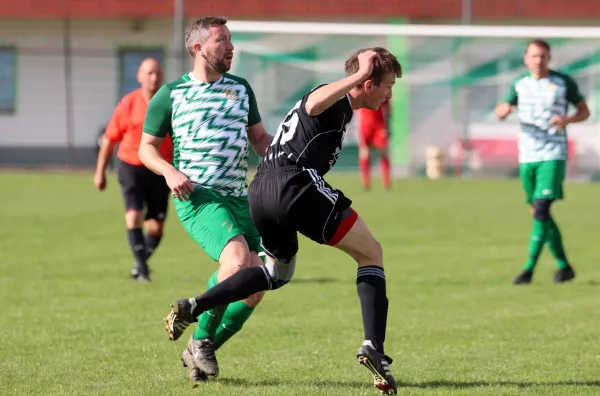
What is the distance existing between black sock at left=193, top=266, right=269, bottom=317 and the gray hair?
1.32 metres

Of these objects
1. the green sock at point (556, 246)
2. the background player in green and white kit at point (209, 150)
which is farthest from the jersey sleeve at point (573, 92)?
the background player in green and white kit at point (209, 150)

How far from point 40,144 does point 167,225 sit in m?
18.2

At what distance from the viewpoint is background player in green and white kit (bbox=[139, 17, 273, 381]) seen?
6.37m

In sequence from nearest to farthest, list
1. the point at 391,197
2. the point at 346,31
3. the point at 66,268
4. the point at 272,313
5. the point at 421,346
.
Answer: the point at 421,346
the point at 272,313
the point at 66,268
the point at 391,197
the point at 346,31

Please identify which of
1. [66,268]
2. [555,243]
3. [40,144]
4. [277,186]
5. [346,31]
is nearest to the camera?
[277,186]

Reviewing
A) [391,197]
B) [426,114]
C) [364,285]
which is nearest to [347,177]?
[426,114]

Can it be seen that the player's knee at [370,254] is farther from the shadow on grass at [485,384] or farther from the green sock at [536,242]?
the green sock at [536,242]

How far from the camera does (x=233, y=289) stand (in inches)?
231

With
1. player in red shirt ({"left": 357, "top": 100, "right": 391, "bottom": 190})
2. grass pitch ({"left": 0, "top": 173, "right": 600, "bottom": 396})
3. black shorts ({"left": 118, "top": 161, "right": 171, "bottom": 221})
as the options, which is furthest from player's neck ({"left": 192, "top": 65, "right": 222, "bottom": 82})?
player in red shirt ({"left": 357, "top": 100, "right": 391, "bottom": 190})

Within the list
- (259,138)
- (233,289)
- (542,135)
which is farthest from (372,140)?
(233,289)

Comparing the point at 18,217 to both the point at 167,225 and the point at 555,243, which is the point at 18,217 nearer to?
the point at 167,225

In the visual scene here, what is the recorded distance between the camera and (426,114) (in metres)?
26.9

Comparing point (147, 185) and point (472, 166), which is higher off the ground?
point (147, 185)

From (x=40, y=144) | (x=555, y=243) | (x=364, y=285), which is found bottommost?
(x=40, y=144)
